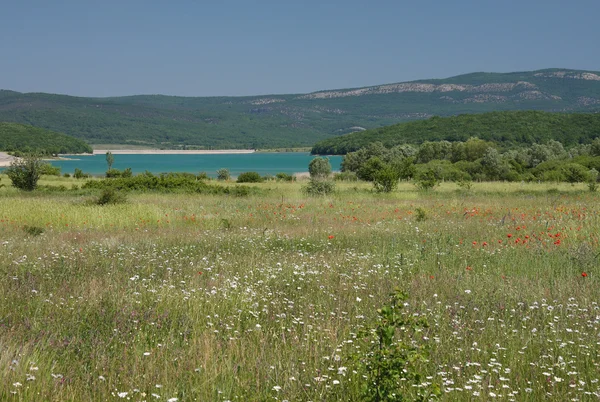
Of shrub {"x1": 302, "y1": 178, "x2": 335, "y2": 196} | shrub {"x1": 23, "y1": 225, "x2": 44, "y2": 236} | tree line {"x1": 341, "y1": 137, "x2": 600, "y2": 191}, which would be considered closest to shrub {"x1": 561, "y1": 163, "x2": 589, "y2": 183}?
tree line {"x1": 341, "y1": 137, "x2": 600, "y2": 191}

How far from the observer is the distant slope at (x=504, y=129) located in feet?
423

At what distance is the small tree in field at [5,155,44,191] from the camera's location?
3422cm

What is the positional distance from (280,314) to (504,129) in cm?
14118

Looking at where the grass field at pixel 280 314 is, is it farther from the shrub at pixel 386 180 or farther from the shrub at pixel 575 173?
the shrub at pixel 575 173

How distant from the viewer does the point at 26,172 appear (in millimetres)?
34469

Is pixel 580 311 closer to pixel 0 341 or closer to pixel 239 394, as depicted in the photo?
pixel 239 394

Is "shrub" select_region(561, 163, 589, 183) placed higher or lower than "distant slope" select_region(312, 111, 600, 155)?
lower

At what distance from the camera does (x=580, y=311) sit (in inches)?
278

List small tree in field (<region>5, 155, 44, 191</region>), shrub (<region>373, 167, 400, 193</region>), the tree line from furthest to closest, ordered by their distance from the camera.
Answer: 1. the tree line
2. small tree in field (<region>5, 155, 44, 191</region>)
3. shrub (<region>373, 167, 400, 193</region>)

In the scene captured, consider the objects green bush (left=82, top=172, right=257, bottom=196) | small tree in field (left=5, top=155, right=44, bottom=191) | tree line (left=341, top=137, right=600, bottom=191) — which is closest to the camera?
small tree in field (left=5, top=155, right=44, bottom=191)

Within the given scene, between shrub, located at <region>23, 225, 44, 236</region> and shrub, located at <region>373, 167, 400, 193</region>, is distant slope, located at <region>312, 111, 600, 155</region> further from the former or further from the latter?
shrub, located at <region>23, 225, 44, 236</region>

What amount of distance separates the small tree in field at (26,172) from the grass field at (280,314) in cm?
2228

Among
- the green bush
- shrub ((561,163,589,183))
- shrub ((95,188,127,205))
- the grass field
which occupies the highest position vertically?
the grass field

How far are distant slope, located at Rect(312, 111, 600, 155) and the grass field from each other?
408 feet
